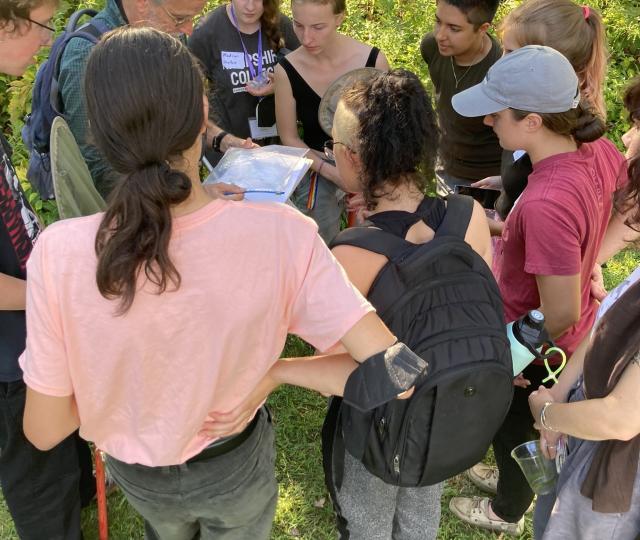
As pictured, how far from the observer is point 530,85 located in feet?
6.63

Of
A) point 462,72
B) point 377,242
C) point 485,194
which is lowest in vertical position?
point 485,194

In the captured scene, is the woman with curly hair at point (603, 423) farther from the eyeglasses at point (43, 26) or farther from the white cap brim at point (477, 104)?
the eyeglasses at point (43, 26)

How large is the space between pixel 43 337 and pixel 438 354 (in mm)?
901

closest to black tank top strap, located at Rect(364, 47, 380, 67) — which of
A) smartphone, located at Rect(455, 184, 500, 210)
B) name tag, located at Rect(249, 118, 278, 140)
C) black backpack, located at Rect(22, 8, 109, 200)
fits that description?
name tag, located at Rect(249, 118, 278, 140)

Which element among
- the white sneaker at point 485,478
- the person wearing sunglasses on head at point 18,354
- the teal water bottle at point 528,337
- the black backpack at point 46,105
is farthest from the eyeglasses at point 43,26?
the white sneaker at point 485,478

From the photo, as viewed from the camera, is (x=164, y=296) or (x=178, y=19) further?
(x=178, y=19)

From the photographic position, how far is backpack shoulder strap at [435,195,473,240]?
1639 millimetres

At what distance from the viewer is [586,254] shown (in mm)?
2061

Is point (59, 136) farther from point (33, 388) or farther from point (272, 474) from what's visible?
point (272, 474)

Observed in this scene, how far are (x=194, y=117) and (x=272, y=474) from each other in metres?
1.03

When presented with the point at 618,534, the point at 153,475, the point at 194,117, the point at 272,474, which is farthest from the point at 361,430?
the point at 194,117

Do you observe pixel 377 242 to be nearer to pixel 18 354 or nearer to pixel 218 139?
pixel 18 354

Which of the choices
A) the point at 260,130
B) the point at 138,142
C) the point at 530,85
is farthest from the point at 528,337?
the point at 260,130

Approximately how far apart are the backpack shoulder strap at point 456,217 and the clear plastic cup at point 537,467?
2.63 feet
